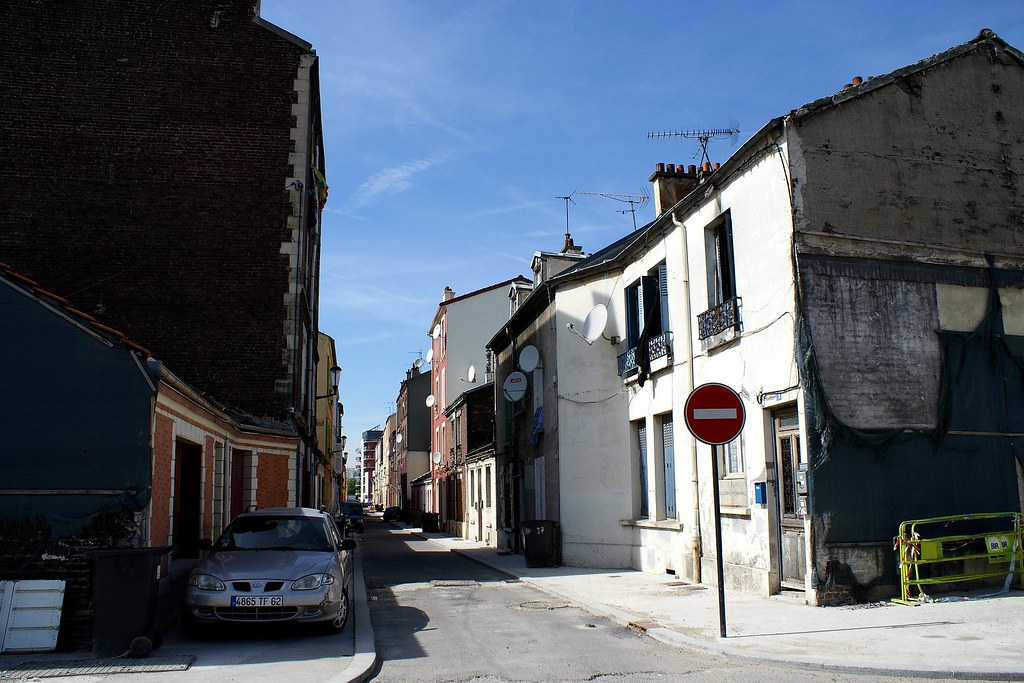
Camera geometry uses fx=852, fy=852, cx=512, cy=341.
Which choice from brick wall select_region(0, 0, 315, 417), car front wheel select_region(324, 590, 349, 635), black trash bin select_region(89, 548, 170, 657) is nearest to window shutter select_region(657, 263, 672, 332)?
brick wall select_region(0, 0, 315, 417)

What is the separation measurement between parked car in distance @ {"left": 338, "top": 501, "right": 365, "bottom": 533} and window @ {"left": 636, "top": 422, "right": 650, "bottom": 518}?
27133 mm

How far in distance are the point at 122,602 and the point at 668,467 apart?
1052cm

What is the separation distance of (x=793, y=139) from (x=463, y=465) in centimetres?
2567

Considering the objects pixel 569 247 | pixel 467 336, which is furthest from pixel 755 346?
pixel 467 336

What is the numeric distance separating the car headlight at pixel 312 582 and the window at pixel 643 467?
9074mm

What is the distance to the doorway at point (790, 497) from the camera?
1105 cm

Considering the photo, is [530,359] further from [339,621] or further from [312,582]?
[312,582]

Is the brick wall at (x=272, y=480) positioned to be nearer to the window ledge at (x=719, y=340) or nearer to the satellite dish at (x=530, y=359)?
the satellite dish at (x=530, y=359)

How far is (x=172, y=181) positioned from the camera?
689 inches

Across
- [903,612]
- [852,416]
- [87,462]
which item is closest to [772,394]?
[852,416]

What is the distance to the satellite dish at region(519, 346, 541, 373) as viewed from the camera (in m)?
21.5

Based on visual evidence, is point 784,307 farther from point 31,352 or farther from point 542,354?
point 542,354

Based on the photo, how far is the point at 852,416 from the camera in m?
10.9

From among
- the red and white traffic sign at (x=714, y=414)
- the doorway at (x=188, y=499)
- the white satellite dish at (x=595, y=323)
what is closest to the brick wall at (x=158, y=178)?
the doorway at (x=188, y=499)
